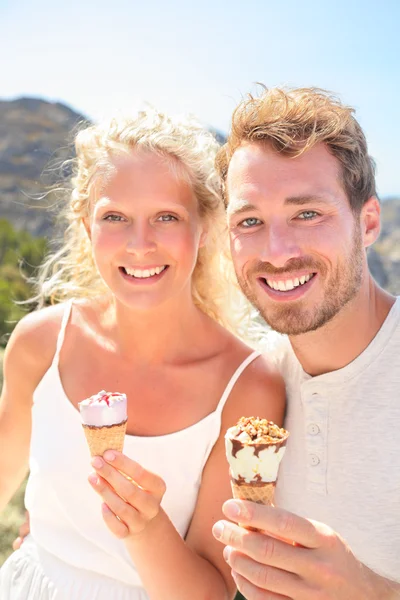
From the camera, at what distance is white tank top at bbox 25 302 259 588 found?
3.43m

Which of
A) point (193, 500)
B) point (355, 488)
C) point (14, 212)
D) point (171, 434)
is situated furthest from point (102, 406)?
point (14, 212)

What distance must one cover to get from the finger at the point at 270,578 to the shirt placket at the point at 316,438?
823 mm

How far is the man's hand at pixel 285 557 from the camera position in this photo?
2.14m

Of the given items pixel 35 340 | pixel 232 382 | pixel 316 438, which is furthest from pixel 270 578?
pixel 35 340

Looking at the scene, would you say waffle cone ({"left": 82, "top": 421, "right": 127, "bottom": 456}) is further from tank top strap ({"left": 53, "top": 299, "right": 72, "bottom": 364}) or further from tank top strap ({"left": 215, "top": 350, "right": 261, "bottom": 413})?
tank top strap ({"left": 53, "top": 299, "right": 72, "bottom": 364})

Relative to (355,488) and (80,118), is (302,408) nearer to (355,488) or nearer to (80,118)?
(355,488)

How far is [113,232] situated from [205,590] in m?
1.86

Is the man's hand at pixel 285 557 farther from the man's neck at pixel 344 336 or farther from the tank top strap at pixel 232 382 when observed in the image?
the tank top strap at pixel 232 382

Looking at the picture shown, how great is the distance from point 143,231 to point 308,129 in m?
0.98

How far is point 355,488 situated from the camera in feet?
9.63

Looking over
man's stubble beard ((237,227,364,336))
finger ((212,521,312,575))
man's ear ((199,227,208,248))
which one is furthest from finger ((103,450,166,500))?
man's ear ((199,227,208,248))

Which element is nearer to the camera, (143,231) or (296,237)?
(296,237)

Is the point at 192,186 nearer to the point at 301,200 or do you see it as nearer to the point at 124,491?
the point at 301,200

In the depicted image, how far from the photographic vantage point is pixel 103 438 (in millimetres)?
2797
